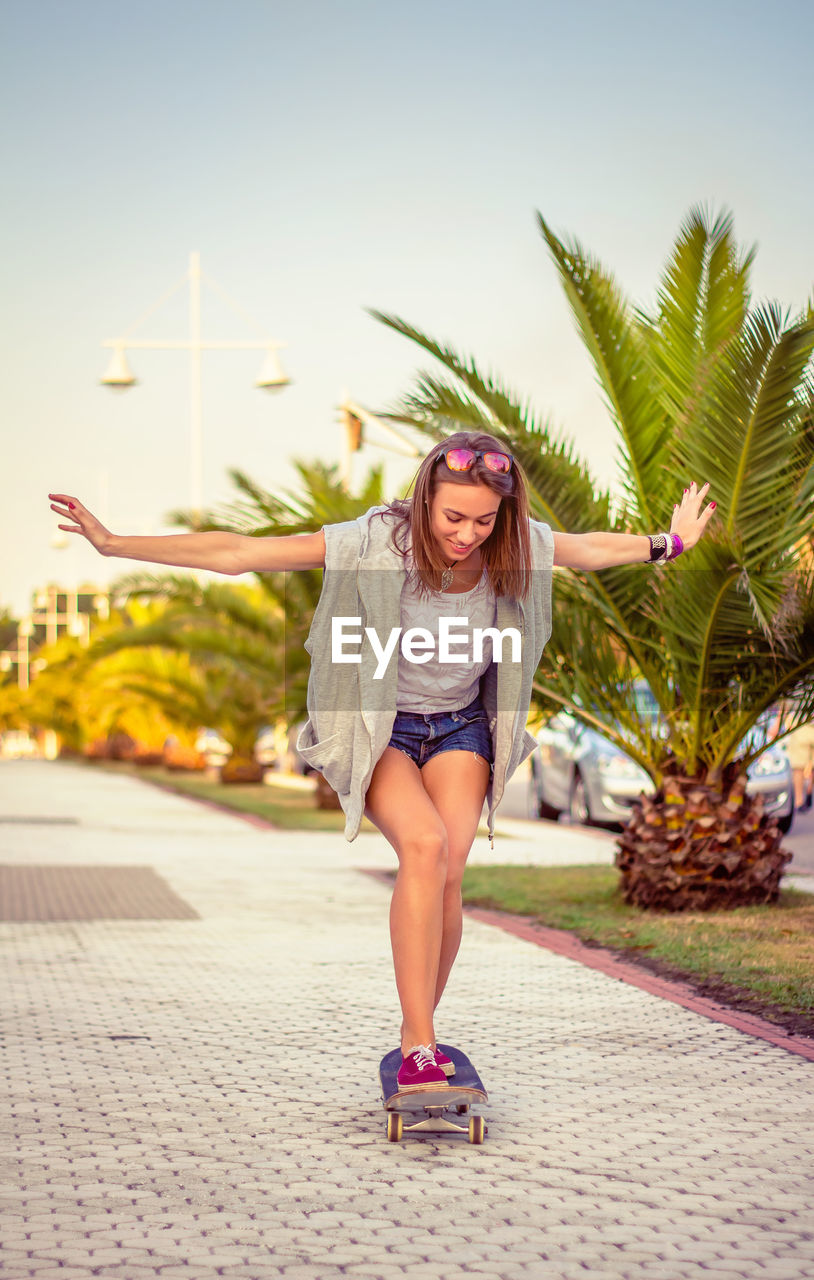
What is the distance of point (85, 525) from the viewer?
13.1ft

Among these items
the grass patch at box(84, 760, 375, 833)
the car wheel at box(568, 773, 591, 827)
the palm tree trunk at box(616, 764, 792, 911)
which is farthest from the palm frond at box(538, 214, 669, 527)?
the grass patch at box(84, 760, 375, 833)

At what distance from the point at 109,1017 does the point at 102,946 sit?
1924 mm

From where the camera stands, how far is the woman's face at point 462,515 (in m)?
3.95

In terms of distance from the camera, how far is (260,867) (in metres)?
11.7

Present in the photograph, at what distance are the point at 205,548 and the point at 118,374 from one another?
21868mm

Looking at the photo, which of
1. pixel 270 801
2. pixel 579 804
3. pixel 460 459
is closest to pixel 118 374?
pixel 270 801

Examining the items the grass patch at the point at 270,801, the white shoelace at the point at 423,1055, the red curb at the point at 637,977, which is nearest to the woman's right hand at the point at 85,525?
the white shoelace at the point at 423,1055

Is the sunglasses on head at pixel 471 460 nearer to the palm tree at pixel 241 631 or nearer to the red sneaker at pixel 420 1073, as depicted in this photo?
the red sneaker at pixel 420 1073

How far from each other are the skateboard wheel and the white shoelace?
224 millimetres

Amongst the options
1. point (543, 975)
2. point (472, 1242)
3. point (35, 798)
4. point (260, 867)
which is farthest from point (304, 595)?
point (472, 1242)

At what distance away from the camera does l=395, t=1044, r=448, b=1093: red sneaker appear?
375cm

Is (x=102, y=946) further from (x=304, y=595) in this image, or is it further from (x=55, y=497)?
(x=304, y=595)

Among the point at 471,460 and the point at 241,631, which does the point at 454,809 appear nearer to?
the point at 471,460

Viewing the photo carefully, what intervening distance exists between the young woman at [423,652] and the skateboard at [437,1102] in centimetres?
7
